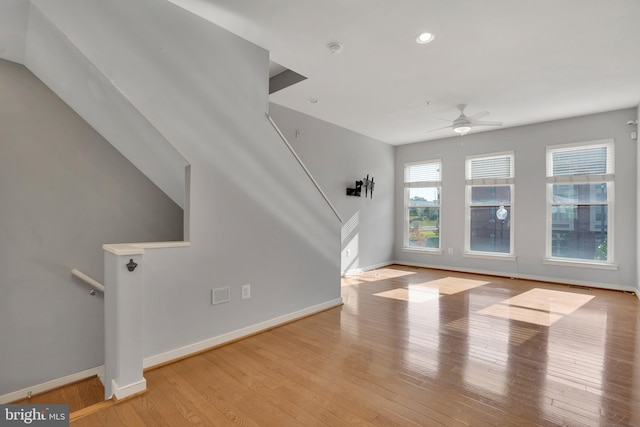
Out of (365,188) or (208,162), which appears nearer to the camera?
(208,162)

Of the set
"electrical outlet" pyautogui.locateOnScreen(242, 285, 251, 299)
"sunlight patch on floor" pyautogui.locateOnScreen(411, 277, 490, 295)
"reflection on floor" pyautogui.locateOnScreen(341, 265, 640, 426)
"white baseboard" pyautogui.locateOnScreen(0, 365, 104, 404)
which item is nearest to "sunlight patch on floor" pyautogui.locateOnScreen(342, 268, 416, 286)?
"reflection on floor" pyautogui.locateOnScreen(341, 265, 640, 426)

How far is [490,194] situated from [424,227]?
1.57 m

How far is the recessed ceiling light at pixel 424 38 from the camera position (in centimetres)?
299

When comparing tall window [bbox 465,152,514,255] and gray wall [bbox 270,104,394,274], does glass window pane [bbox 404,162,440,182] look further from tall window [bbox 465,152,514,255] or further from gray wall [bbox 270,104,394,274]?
tall window [bbox 465,152,514,255]

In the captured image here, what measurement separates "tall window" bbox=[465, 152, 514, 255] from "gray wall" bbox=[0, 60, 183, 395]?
6.21m

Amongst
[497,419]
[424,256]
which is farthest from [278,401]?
[424,256]

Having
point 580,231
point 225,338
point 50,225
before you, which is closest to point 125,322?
point 225,338

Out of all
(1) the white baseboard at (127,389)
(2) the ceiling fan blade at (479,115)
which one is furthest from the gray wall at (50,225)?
(2) the ceiling fan blade at (479,115)

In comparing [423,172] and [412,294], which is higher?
[423,172]

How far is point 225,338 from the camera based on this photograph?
2861 millimetres

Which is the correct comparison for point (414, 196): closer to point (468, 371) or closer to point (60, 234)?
point (468, 371)

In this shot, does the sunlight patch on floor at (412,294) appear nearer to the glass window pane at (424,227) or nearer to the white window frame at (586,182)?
the glass window pane at (424,227)

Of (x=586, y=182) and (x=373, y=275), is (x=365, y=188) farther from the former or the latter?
(x=586, y=182)

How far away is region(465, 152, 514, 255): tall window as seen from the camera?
616cm
